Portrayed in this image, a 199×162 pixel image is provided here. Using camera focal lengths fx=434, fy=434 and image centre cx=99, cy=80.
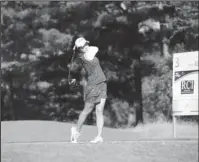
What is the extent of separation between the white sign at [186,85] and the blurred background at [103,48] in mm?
167

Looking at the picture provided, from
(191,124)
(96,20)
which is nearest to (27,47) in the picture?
(96,20)

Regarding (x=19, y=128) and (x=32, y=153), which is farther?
(x=19, y=128)

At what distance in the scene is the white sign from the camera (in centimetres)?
635

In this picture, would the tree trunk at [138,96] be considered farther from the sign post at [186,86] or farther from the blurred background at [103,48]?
the sign post at [186,86]

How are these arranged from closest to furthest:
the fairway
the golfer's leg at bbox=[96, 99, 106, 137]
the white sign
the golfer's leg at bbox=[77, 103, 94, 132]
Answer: the fairway, the golfer's leg at bbox=[96, 99, 106, 137], the golfer's leg at bbox=[77, 103, 94, 132], the white sign

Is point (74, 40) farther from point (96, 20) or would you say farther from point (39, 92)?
point (39, 92)

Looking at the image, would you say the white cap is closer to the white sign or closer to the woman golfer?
the woman golfer

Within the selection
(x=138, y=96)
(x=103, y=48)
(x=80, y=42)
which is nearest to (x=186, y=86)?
(x=138, y=96)

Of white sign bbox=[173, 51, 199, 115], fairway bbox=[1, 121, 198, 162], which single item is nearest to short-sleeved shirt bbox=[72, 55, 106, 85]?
fairway bbox=[1, 121, 198, 162]

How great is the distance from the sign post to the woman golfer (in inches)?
45.4

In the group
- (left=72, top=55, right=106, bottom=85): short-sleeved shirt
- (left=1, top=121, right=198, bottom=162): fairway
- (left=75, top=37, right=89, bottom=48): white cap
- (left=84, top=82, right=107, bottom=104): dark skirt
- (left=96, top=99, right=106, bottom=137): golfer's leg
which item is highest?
(left=75, top=37, right=89, bottom=48): white cap

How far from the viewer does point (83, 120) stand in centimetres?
594

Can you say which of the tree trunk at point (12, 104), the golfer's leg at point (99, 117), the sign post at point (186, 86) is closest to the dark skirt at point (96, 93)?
the golfer's leg at point (99, 117)

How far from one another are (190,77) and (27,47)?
250 centimetres
